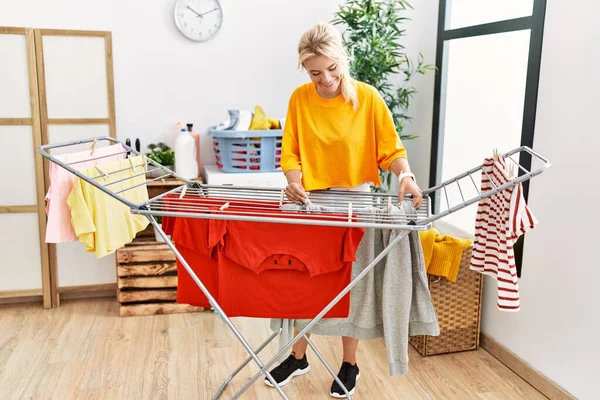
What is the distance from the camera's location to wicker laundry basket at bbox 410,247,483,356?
3.02 m

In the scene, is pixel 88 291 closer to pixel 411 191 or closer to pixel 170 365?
pixel 170 365

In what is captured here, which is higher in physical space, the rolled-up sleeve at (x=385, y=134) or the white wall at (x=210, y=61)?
the white wall at (x=210, y=61)

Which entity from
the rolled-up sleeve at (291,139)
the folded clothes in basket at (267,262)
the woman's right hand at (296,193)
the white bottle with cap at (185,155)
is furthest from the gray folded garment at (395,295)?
the white bottle with cap at (185,155)

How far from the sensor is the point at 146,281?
3.54 meters

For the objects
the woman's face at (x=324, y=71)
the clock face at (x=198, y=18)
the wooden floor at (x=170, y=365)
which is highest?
the clock face at (x=198, y=18)

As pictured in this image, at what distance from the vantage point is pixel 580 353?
8.14 ft

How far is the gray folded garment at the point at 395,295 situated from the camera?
2146mm

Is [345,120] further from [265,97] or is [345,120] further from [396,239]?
[265,97]

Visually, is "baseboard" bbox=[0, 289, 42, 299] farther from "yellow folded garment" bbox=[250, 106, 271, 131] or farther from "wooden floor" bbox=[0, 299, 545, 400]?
"yellow folded garment" bbox=[250, 106, 271, 131]

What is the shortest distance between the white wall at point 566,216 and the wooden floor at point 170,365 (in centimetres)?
26

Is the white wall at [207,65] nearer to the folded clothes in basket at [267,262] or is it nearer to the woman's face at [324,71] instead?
the woman's face at [324,71]

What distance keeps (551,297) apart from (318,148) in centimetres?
123

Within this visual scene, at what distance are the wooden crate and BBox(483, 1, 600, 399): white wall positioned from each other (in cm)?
195

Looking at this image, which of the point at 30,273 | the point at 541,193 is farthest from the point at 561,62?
the point at 30,273
